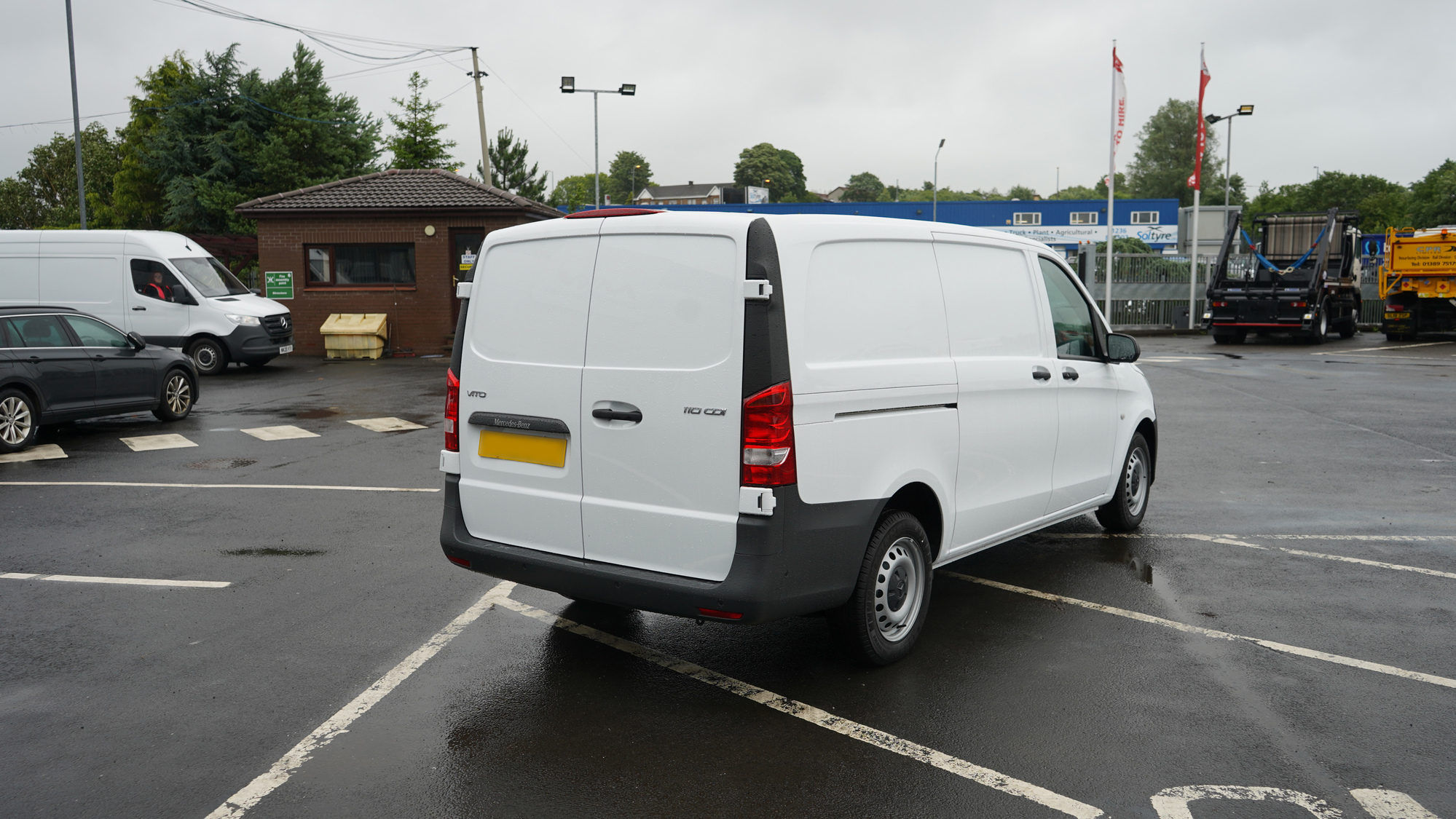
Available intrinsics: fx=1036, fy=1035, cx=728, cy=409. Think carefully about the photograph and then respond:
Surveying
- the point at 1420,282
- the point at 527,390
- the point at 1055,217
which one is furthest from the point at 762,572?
the point at 1055,217

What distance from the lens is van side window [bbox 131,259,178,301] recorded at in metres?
19.7

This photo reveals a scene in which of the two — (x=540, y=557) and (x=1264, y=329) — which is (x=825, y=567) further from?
(x=1264, y=329)

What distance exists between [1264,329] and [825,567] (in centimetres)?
2518

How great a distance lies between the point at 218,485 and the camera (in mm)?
9164

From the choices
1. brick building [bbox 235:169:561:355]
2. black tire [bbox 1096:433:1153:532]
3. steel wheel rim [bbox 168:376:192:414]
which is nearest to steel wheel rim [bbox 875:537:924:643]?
black tire [bbox 1096:433:1153:532]

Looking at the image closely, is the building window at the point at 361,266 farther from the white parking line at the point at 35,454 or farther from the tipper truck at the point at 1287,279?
the tipper truck at the point at 1287,279

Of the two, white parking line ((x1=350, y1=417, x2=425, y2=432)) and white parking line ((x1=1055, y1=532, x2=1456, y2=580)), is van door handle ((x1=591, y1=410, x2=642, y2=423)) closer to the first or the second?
white parking line ((x1=1055, y1=532, x2=1456, y2=580))

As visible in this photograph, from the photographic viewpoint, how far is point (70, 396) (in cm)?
1180

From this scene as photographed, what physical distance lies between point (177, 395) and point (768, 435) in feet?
39.3

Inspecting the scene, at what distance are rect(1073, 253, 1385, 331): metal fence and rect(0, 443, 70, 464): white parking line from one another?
93.5 ft

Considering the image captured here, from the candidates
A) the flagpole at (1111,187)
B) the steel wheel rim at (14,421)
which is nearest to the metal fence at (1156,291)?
the flagpole at (1111,187)

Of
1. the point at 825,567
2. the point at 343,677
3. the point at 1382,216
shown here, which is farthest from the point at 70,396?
the point at 1382,216

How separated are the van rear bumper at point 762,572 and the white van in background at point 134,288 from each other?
58.8 feet

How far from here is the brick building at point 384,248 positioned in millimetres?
24719
